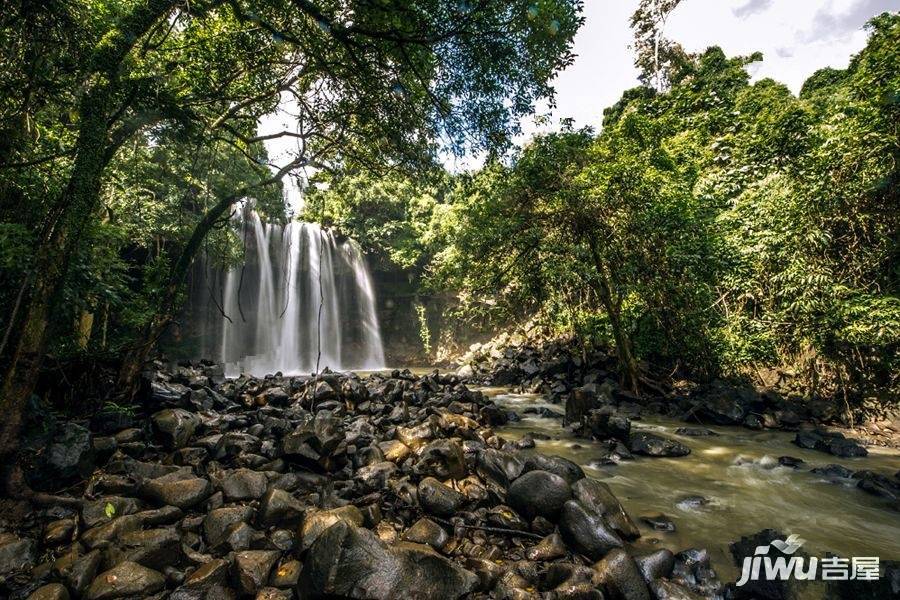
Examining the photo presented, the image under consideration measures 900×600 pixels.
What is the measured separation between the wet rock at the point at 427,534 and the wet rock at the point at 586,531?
3.43 feet

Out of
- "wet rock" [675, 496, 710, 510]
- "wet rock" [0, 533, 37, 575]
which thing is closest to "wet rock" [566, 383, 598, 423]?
"wet rock" [675, 496, 710, 510]

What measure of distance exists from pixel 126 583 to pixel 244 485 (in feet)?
4.03

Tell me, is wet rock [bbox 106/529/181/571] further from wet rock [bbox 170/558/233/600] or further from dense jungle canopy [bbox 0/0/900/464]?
dense jungle canopy [bbox 0/0/900/464]

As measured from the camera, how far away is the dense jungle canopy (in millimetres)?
4355

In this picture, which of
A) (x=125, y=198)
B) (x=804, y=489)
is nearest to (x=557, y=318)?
(x=804, y=489)

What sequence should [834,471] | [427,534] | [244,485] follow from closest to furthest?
[427,534], [244,485], [834,471]

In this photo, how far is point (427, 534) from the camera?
323cm

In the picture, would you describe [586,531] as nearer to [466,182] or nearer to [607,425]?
[607,425]

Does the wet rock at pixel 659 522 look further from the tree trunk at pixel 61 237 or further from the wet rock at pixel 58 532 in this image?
the tree trunk at pixel 61 237

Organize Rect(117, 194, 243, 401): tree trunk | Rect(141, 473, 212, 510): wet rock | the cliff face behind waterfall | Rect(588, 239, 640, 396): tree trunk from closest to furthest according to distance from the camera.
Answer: Rect(141, 473, 212, 510): wet rock < Rect(117, 194, 243, 401): tree trunk < Rect(588, 239, 640, 396): tree trunk < the cliff face behind waterfall

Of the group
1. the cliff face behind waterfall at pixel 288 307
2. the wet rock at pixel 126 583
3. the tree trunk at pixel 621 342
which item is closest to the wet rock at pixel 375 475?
the wet rock at pixel 126 583

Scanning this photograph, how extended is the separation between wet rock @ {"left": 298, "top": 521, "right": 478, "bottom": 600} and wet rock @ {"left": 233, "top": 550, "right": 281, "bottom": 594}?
13.8 inches

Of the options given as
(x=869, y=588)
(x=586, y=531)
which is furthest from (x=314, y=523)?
(x=869, y=588)

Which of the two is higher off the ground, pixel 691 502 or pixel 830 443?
pixel 830 443
